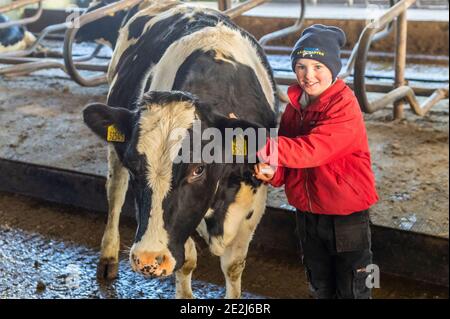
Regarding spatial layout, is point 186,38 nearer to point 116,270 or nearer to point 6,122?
point 116,270

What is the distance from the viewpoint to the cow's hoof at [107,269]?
123 inches

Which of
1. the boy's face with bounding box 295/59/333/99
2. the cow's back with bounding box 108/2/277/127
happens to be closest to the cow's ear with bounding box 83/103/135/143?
the cow's back with bounding box 108/2/277/127

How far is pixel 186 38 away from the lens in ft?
8.68

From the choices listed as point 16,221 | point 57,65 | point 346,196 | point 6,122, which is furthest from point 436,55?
point 346,196

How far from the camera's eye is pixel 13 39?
7594 millimetres

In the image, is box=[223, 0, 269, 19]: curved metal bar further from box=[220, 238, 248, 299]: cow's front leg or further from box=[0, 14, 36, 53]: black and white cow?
box=[0, 14, 36, 53]: black and white cow

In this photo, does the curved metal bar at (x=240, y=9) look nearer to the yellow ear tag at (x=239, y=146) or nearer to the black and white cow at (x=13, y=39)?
the yellow ear tag at (x=239, y=146)

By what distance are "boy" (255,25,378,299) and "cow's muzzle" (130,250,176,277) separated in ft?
1.33

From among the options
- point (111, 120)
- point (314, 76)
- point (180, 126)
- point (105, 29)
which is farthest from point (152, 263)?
point (105, 29)

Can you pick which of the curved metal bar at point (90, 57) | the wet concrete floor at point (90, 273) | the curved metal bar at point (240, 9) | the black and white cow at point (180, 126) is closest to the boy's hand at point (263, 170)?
the black and white cow at point (180, 126)

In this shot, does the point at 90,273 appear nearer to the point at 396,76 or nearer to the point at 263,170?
the point at 263,170

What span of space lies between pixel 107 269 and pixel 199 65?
4.08ft

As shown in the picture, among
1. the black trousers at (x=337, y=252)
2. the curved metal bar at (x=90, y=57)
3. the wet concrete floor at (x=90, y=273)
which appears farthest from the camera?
the curved metal bar at (x=90, y=57)

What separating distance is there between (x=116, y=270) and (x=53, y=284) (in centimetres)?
30
